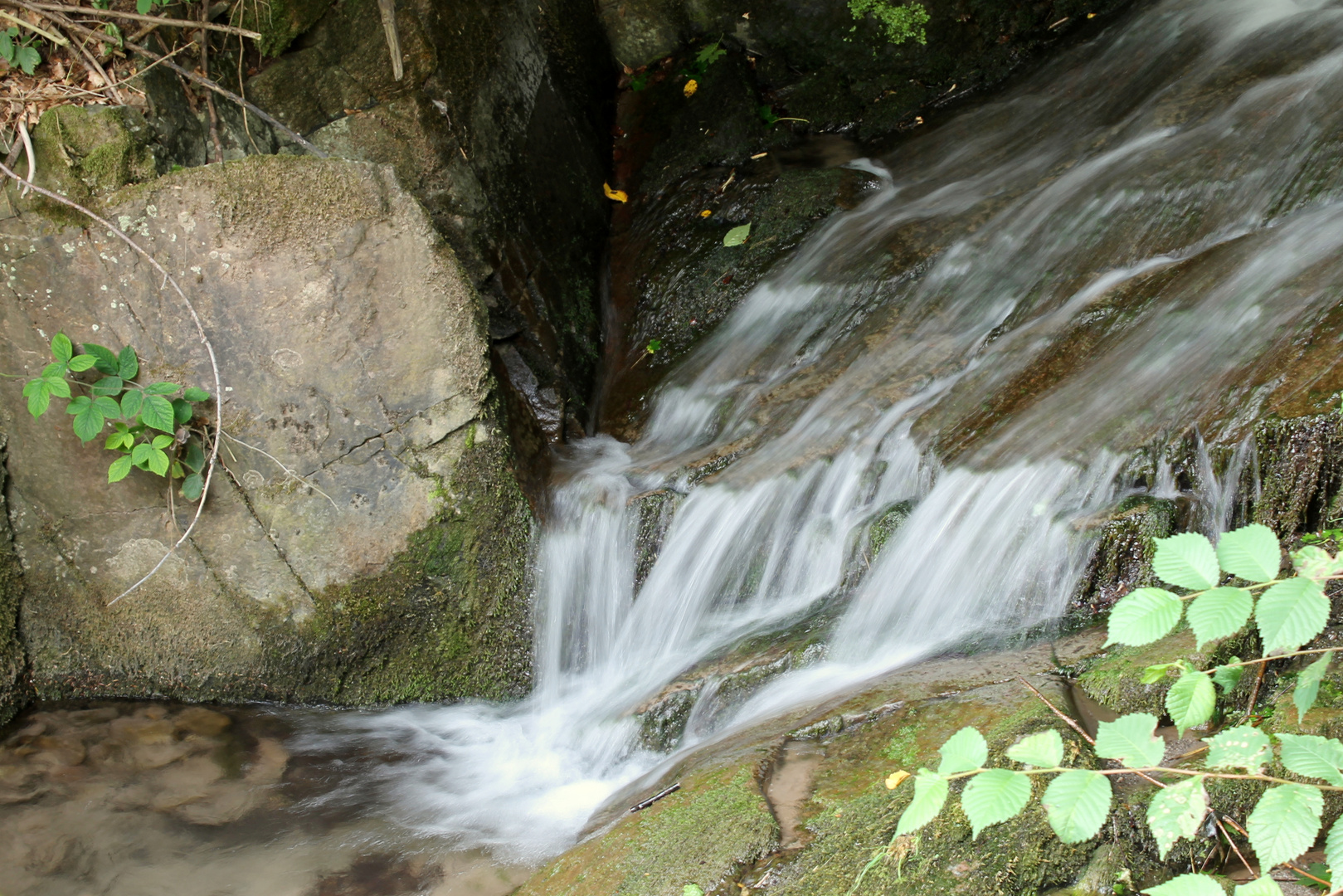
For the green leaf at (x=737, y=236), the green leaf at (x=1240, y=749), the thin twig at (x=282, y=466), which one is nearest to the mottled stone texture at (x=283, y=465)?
the thin twig at (x=282, y=466)

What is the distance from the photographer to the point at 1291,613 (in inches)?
56.6

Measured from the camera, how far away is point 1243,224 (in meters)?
4.12

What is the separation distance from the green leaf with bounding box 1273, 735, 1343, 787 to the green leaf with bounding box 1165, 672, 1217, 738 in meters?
0.12

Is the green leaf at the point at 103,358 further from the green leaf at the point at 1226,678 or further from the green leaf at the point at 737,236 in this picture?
the green leaf at the point at 1226,678

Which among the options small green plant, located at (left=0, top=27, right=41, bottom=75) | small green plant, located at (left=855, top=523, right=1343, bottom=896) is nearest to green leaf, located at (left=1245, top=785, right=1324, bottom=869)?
small green plant, located at (left=855, top=523, right=1343, bottom=896)

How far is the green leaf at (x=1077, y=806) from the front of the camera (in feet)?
4.61

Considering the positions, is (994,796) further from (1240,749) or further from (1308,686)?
Result: (1308,686)

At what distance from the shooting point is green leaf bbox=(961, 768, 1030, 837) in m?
1.38

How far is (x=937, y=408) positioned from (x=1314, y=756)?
255 cm

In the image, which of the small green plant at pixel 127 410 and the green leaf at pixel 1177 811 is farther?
the small green plant at pixel 127 410

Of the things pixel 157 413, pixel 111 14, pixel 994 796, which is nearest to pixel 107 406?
pixel 157 413

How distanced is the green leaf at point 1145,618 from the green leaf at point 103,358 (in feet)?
11.0

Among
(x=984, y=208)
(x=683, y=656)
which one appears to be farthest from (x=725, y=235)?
(x=683, y=656)

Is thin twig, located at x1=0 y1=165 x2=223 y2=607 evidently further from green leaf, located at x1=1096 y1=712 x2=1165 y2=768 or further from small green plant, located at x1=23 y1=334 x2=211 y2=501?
green leaf, located at x1=1096 y1=712 x2=1165 y2=768
